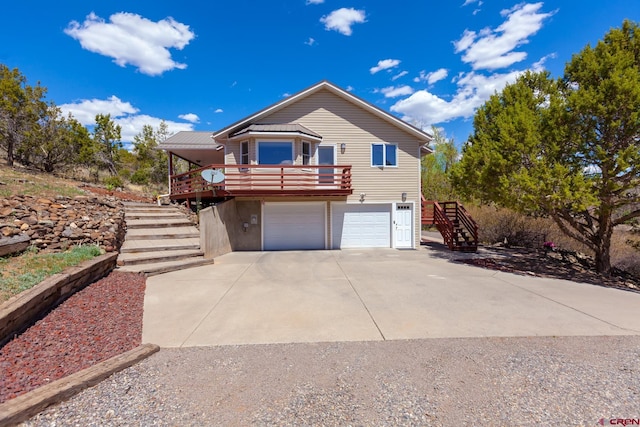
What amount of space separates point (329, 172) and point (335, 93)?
376cm

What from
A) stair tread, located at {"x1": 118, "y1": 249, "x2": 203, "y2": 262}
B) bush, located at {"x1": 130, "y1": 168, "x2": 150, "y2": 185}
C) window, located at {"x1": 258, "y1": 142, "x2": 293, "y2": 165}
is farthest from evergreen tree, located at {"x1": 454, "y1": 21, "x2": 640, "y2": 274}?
bush, located at {"x1": 130, "y1": 168, "x2": 150, "y2": 185}

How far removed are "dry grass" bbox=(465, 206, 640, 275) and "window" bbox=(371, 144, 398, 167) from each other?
5.99 meters

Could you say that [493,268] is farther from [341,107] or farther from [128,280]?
[128,280]

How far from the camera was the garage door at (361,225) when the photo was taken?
1273cm

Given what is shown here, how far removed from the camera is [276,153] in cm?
1220

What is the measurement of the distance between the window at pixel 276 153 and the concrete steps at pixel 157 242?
4185 mm

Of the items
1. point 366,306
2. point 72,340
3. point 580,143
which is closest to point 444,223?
point 580,143

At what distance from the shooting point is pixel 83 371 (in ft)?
9.32

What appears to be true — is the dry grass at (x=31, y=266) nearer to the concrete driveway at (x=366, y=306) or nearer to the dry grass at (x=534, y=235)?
the concrete driveway at (x=366, y=306)

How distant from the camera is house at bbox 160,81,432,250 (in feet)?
39.8

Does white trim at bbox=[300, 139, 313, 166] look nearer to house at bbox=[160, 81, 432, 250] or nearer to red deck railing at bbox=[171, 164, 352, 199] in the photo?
house at bbox=[160, 81, 432, 250]

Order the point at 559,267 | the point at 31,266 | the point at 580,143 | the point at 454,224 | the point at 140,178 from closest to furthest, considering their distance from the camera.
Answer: the point at 31,266
the point at 580,143
the point at 559,267
the point at 454,224
the point at 140,178

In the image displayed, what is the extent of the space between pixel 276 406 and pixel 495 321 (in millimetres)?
3886

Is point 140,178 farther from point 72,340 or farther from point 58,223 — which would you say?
point 72,340
